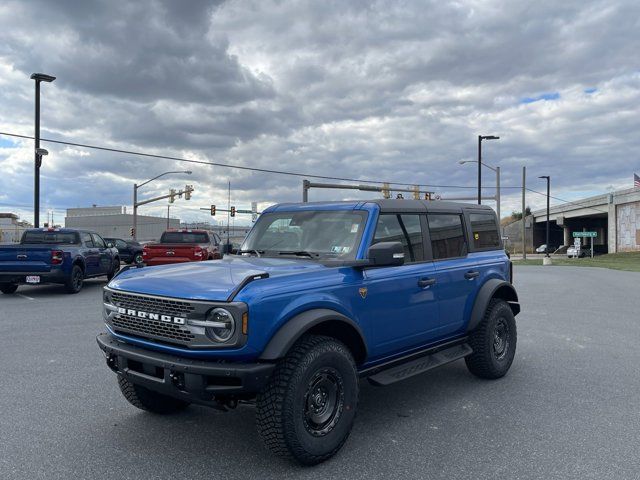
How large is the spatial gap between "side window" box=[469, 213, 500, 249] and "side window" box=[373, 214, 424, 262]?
1093 millimetres

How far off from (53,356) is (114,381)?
5.31 feet

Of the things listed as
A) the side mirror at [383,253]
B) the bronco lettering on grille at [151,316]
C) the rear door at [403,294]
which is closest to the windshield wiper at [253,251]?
the rear door at [403,294]

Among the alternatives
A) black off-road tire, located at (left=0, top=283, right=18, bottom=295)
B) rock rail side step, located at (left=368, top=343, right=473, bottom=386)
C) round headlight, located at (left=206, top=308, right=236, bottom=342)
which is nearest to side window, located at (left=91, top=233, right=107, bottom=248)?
black off-road tire, located at (left=0, top=283, right=18, bottom=295)

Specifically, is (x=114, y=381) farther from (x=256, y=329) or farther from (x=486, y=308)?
(x=486, y=308)

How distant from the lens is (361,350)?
409 cm

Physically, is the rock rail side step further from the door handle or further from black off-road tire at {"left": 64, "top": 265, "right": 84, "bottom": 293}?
black off-road tire at {"left": 64, "top": 265, "right": 84, "bottom": 293}

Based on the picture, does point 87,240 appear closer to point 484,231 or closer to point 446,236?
point 484,231

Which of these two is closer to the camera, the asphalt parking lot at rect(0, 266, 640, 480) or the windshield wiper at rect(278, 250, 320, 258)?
the asphalt parking lot at rect(0, 266, 640, 480)

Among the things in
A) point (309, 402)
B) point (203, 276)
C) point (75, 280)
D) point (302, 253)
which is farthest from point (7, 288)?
point (309, 402)

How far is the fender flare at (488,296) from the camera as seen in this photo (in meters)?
5.34

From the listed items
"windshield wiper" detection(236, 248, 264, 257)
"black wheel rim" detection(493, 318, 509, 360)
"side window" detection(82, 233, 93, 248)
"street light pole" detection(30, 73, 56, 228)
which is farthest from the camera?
"street light pole" detection(30, 73, 56, 228)

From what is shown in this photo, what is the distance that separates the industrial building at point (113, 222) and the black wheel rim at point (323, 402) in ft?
348

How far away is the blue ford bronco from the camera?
3365 millimetres

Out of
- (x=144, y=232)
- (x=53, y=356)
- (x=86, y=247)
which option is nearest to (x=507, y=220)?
(x=144, y=232)
